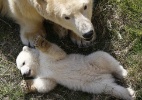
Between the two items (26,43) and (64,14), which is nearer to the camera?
(64,14)

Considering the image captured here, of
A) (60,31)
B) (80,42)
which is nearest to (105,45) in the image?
(80,42)

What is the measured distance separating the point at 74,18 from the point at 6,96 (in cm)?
131

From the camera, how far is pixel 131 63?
4391 millimetres

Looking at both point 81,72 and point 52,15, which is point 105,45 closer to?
point 81,72

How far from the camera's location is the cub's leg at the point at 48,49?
4.10m

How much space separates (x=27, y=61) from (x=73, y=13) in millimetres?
838

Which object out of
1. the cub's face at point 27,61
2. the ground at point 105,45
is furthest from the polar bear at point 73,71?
the ground at point 105,45

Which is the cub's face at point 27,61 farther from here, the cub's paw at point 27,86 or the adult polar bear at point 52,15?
the adult polar bear at point 52,15

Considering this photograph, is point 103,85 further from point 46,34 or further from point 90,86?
point 46,34

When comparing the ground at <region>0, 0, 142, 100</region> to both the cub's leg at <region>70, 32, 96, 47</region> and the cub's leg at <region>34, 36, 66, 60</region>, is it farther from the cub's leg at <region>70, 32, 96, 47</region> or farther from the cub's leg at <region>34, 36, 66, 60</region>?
the cub's leg at <region>34, 36, 66, 60</region>

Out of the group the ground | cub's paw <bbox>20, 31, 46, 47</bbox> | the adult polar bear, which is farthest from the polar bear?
cub's paw <bbox>20, 31, 46, 47</bbox>

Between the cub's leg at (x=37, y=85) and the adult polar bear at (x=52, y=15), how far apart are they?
0.57 meters

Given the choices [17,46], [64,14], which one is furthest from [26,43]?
[64,14]

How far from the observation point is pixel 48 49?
414 cm
